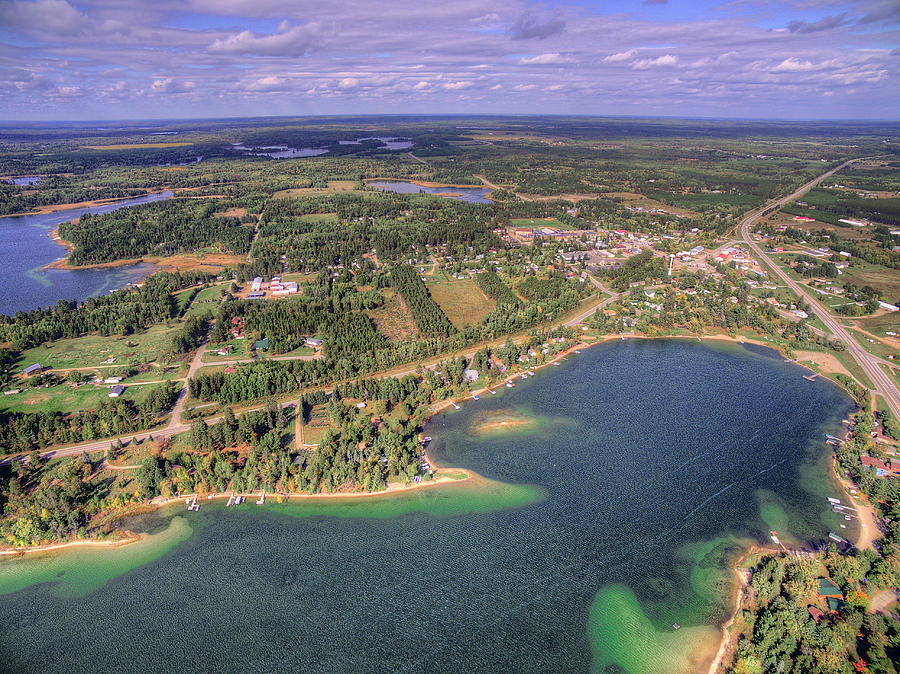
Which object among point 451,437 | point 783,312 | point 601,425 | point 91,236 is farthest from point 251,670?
point 91,236

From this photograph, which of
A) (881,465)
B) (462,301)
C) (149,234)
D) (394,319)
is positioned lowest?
(881,465)

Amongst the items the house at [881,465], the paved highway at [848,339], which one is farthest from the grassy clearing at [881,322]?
the house at [881,465]

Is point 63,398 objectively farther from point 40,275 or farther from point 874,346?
point 874,346

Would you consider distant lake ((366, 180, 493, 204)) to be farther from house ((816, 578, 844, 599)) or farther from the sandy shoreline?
house ((816, 578, 844, 599))

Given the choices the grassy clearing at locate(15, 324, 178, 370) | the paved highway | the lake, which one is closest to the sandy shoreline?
the lake

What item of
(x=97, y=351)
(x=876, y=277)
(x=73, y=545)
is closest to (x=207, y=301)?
(x=97, y=351)

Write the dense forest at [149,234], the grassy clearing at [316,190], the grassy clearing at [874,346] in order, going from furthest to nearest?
the grassy clearing at [316,190], the dense forest at [149,234], the grassy clearing at [874,346]

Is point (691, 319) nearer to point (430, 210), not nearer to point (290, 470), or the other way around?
point (290, 470)

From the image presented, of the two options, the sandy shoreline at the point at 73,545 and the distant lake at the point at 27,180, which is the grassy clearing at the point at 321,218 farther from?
the distant lake at the point at 27,180
